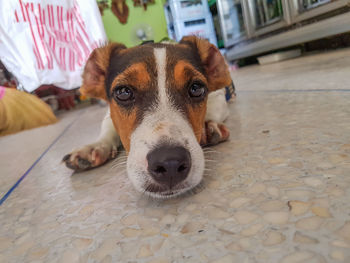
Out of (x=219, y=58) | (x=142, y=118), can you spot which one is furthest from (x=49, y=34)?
(x=142, y=118)

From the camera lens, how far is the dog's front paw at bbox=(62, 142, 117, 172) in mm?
1272

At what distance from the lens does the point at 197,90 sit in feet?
3.83

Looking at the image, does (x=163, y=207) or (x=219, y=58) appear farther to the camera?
(x=219, y=58)

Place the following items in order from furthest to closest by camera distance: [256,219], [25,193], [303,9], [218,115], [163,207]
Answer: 1. [303,9]
2. [218,115]
3. [25,193]
4. [163,207]
5. [256,219]

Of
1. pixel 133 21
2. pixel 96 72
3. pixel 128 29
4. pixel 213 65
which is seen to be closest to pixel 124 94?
pixel 96 72

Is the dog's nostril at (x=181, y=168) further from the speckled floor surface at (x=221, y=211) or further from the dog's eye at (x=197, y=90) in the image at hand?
the dog's eye at (x=197, y=90)

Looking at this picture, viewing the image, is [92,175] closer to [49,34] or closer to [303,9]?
[49,34]

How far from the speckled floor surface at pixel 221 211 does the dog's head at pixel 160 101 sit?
0.11m

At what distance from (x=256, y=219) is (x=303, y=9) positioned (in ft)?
16.5

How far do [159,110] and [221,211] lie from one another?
1.50 ft

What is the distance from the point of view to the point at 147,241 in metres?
0.66

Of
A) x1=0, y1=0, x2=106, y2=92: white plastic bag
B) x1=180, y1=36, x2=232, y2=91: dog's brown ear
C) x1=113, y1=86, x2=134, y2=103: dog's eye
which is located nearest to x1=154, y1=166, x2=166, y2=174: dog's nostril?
x1=113, y1=86, x2=134, y2=103: dog's eye

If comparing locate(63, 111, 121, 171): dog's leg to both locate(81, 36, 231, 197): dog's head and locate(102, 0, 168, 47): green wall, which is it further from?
locate(102, 0, 168, 47): green wall

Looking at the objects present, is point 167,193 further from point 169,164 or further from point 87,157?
point 87,157
